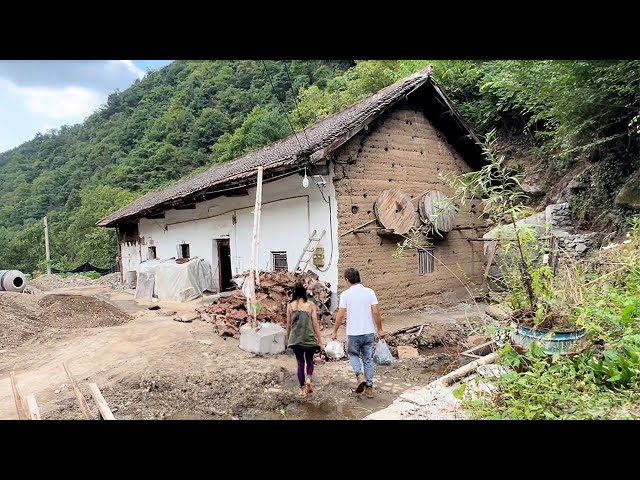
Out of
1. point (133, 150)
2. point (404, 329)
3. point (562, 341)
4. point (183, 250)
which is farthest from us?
point (133, 150)

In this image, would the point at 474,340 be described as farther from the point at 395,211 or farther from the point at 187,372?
the point at 187,372

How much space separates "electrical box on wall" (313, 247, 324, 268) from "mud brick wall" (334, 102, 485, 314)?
478 mm

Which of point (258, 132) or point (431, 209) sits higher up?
point (258, 132)

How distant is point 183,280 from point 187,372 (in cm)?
660

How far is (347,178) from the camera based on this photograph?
→ 7.82m

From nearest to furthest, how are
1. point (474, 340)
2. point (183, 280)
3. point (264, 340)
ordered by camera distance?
point (474, 340)
point (264, 340)
point (183, 280)

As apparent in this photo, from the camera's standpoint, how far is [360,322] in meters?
4.44

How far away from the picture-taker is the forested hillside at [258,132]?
8383 millimetres

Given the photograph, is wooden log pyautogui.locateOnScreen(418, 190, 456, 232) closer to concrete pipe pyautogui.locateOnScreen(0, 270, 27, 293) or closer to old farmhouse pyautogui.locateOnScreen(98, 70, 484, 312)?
old farmhouse pyautogui.locateOnScreen(98, 70, 484, 312)

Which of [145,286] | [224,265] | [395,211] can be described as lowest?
[145,286]

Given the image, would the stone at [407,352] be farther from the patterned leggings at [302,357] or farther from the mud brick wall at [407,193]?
the mud brick wall at [407,193]

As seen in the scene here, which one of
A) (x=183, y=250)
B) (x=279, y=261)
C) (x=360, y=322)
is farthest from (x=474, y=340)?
(x=183, y=250)
